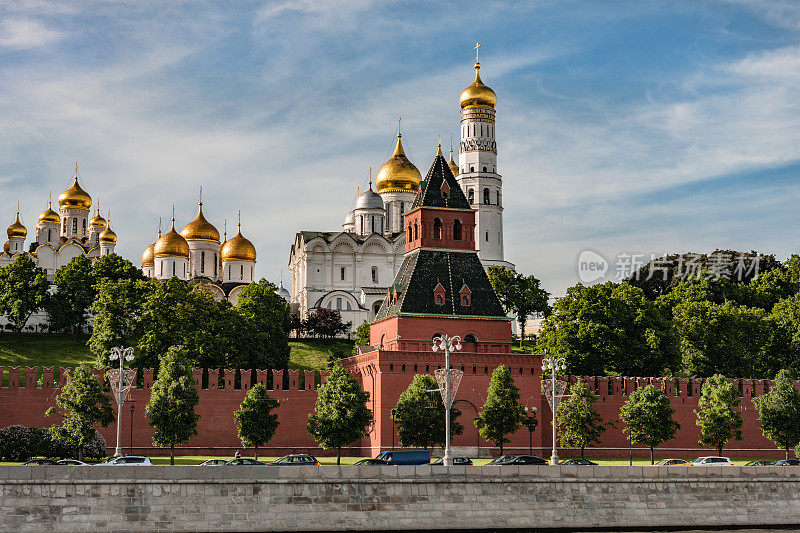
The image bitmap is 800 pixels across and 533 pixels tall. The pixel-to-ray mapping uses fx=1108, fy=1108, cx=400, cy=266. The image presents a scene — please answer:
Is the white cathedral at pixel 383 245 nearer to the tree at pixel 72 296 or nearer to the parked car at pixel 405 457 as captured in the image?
the tree at pixel 72 296

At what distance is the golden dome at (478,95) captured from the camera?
114375 millimetres

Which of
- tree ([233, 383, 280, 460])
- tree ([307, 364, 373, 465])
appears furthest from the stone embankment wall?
tree ([233, 383, 280, 460])

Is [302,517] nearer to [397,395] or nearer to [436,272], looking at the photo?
[397,395]

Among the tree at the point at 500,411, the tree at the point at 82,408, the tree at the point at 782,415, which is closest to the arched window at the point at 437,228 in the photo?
the tree at the point at 500,411

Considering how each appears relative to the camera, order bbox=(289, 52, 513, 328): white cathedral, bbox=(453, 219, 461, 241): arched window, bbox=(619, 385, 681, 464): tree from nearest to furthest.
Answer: bbox=(619, 385, 681, 464): tree < bbox=(453, 219, 461, 241): arched window < bbox=(289, 52, 513, 328): white cathedral

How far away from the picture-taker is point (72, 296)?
3733 inches

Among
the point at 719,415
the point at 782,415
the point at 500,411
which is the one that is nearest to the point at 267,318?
the point at 500,411

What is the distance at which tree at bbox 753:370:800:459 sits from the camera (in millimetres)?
61000

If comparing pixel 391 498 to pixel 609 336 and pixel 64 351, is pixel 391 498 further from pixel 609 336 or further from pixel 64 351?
pixel 64 351

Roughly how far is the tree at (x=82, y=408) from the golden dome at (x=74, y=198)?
79.3 m

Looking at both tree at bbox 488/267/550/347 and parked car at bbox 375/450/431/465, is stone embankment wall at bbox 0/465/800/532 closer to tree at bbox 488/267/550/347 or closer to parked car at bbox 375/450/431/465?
parked car at bbox 375/450/431/465

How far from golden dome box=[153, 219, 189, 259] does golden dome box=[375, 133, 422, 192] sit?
72.0ft

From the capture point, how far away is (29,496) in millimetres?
35750

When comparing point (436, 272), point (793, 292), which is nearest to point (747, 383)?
point (436, 272)
